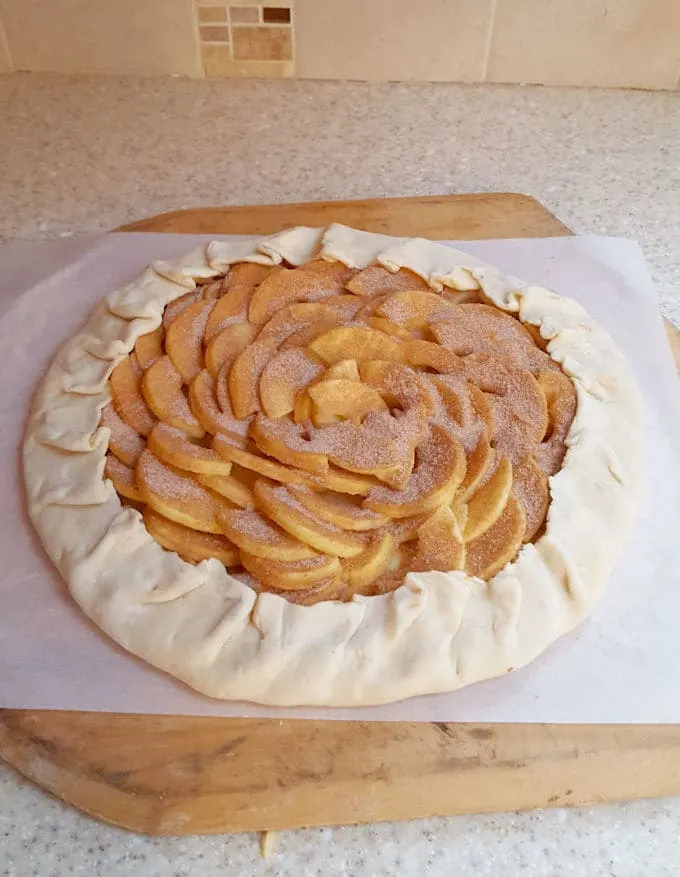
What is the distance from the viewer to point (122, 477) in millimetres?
1451

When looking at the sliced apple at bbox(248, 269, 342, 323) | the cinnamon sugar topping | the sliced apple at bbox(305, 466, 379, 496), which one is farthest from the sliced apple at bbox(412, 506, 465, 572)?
the sliced apple at bbox(248, 269, 342, 323)

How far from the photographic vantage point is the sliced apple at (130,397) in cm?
151

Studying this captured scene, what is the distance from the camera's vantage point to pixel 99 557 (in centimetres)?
135

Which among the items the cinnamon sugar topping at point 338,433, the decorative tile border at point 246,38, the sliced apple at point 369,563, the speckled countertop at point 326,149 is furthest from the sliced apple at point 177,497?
the decorative tile border at point 246,38

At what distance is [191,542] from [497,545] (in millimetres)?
468

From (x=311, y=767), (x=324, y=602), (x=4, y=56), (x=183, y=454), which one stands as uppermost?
(x=4, y=56)

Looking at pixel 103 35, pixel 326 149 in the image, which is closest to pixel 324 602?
pixel 326 149

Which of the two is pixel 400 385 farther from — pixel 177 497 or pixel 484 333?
pixel 177 497

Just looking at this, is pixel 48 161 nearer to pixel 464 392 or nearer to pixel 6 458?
pixel 6 458

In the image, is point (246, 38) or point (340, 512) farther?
point (246, 38)

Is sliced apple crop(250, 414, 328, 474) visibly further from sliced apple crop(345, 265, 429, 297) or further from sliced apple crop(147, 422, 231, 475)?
sliced apple crop(345, 265, 429, 297)

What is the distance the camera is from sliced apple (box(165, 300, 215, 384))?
157 centimetres

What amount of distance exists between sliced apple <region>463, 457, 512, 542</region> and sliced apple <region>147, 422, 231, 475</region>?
1.27 ft

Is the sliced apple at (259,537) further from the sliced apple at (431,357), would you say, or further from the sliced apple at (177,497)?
the sliced apple at (431,357)
